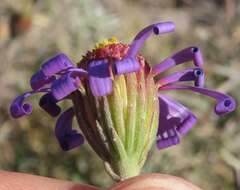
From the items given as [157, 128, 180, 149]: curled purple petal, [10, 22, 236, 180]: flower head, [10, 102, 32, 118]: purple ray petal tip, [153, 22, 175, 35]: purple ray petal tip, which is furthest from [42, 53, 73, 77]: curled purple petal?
[157, 128, 180, 149]: curled purple petal

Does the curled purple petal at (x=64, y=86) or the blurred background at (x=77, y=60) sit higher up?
the curled purple petal at (x=64, y=86)

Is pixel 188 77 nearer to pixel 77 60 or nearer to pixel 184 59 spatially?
pixel 184 59

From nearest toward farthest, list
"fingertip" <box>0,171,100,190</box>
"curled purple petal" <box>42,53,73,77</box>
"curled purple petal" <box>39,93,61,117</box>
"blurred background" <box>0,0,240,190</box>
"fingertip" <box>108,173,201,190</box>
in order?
"fingertip" <box>108,173,201,190</box>
"curled purple petal" <box>42,53,73,77</box>
"curled purple petal" <box>39,93,61,117</box>
"fingertip" <box>0,171,100,190</box>
"blurred background" <box>0,0,240,190</box>

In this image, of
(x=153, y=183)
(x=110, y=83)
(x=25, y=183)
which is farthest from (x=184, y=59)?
(x=25, y=183)

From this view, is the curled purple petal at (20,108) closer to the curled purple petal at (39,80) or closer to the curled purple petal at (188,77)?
the curled purple petal at (39,80)

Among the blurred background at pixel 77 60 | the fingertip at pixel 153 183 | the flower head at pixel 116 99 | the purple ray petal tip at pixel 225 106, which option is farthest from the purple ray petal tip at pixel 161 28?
the blurred background at pixel 77 60

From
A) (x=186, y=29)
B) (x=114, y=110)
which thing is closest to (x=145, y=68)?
(x=114, y=110)

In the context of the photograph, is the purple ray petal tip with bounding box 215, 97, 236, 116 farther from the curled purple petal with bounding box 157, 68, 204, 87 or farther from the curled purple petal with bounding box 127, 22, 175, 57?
the curled purple petal with bounding box 127, 22, 175, 57

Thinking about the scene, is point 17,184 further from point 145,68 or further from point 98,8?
point 98,8
